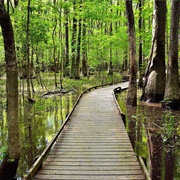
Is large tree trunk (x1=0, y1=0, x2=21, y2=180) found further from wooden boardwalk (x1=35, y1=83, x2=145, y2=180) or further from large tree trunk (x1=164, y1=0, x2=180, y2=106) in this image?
large tree trunk (x1=164, y1=0, x2=180, y2=106)

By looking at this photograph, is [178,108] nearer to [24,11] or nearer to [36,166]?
[36,166]

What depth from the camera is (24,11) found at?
14.9 m

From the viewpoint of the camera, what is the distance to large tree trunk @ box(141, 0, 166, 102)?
14.2 meters

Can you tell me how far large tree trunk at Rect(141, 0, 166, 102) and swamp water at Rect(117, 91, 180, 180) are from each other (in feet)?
7.70

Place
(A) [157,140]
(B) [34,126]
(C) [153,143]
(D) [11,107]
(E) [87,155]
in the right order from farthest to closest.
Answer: (B) [34,126], (A) [157,140], (C) [153,143], (E) [87,155], (D) [11,107]

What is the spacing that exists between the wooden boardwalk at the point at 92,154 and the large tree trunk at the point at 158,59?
16.1 ft

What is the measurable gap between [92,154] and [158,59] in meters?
9.68

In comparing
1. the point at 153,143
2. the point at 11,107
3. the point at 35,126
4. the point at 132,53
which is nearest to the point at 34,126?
the point at 35,126

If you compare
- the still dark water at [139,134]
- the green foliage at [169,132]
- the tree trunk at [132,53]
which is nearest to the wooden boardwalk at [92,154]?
Result: the still dark water at [139,134]

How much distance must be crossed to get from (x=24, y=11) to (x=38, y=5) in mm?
971

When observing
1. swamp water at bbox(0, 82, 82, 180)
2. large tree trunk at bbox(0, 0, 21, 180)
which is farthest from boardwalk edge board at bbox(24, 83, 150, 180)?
large tree trunk at bbox(0, 0, 21, 180)

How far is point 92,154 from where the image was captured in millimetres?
6391

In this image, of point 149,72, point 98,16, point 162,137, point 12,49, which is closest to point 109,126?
point 162,137

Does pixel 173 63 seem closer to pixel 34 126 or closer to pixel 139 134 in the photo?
pixel 139 134
